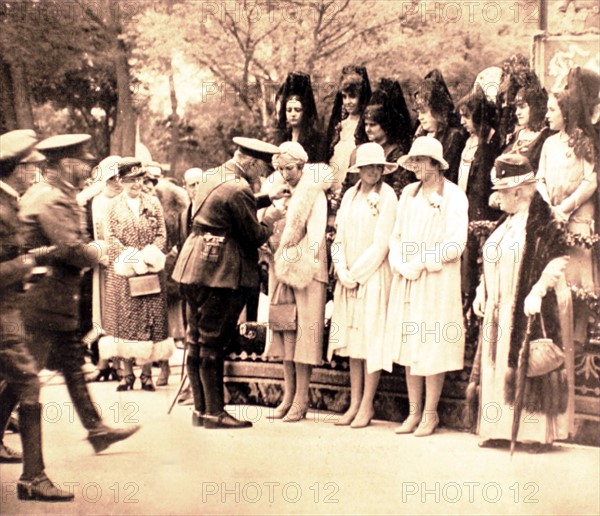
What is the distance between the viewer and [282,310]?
8555mm

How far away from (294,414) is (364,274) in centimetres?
88

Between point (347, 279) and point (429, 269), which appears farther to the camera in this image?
point (347, 279)

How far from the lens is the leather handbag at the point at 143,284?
28.1 feet

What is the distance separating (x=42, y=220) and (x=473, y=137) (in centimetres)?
240

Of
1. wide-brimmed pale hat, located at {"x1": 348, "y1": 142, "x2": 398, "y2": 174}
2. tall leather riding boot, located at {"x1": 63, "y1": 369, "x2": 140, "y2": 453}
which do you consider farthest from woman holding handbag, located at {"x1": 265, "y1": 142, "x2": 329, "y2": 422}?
tall leather riding boot, located at {"x1": 63, "y1": 369, "x2": 140, "y2": 453}

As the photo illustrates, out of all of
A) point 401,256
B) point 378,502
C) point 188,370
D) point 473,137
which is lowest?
point 378,502

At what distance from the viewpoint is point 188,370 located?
852 cm

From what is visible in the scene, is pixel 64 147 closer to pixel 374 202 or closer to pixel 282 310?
pixel 282 310

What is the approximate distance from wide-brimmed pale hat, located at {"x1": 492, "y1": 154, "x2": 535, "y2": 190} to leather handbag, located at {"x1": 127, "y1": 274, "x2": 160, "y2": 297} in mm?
1964

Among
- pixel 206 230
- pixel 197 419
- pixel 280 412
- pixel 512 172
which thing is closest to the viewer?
pixel 512 172

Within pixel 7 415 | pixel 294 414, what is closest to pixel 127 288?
pixel 7 415

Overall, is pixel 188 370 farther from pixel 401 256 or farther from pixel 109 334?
pixel 401 256

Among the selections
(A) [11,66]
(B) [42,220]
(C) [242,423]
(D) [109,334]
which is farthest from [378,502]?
(A) [11,66]

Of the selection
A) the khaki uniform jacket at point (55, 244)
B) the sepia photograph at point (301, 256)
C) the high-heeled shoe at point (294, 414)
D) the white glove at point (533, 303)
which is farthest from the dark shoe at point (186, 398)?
the white glove at point (533, 303)
